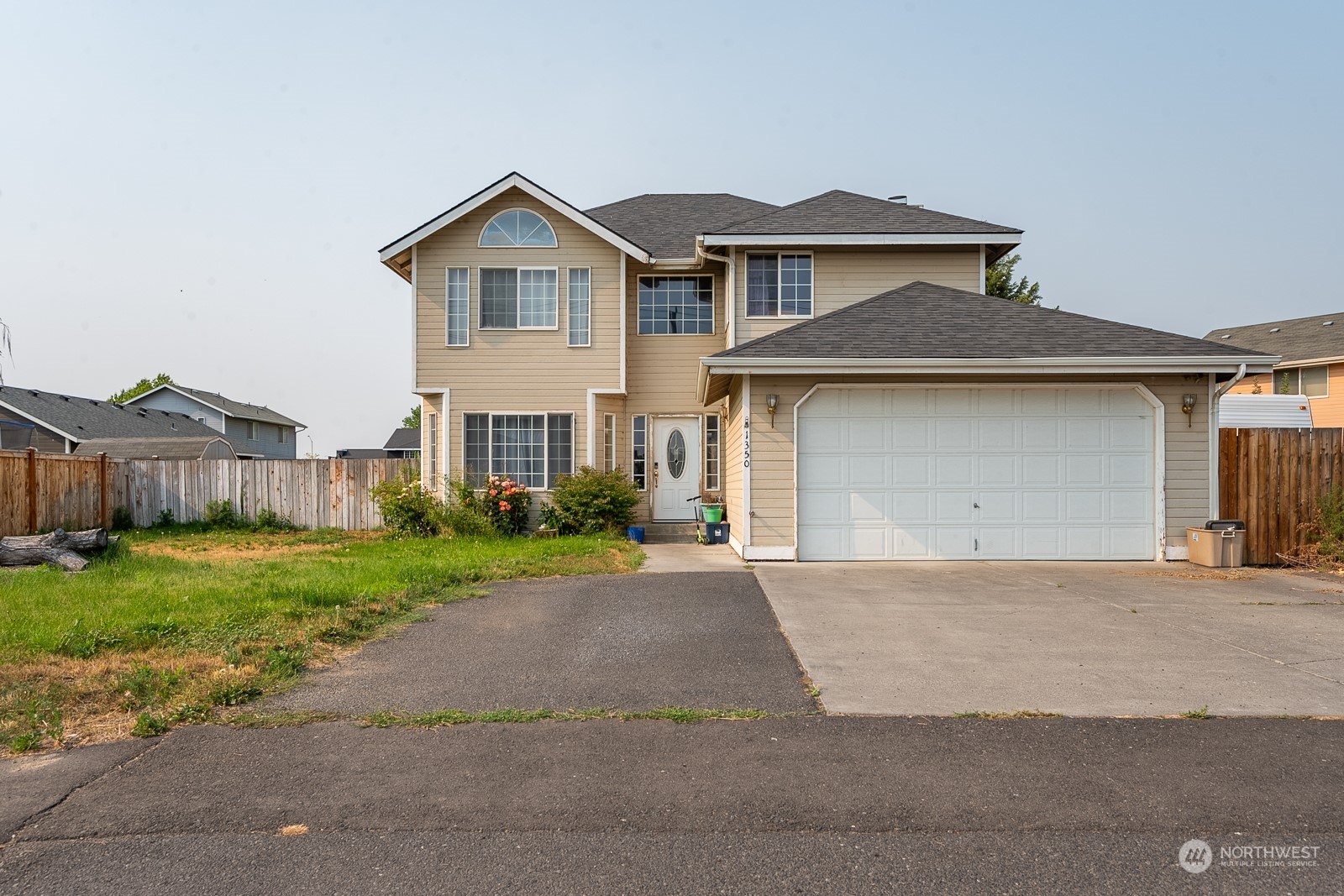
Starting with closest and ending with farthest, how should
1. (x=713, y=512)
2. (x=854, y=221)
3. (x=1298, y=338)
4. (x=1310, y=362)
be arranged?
(x=713, y=512) → (x=854, y=221) → (x=1310, y=362) → (x=1298, y=338)

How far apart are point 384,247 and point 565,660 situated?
458 inches

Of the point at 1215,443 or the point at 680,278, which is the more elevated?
the point at 680,278

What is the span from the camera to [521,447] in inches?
642

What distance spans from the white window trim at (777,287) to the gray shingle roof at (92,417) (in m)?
26.9

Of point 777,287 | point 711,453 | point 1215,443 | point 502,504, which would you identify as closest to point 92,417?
point 502,504

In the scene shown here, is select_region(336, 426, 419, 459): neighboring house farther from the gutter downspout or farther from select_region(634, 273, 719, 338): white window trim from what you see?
the gutter downspout

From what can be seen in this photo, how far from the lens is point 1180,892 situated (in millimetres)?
3074

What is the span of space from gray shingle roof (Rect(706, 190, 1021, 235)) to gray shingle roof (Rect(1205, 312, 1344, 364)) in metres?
13.6

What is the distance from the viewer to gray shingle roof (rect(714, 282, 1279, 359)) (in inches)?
467

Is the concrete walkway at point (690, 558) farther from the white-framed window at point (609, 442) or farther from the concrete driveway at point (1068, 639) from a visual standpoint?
the white-framed window at point (609, 442)

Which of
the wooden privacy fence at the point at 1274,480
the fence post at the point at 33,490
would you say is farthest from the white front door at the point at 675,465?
the fence post at the point at 33,490

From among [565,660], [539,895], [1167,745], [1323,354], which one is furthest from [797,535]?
[1323,354]

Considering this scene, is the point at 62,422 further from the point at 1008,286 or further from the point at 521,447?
the point at 1008,286

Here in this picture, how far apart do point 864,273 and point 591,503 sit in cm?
652
